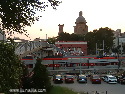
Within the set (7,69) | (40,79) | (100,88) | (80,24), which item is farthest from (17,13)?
(80,24)

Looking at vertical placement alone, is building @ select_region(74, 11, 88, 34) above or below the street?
above

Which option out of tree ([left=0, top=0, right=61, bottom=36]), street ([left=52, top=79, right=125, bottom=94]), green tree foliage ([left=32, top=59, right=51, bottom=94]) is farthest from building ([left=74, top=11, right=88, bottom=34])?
tree ([left=0, top=0, right=61, bottom=36])

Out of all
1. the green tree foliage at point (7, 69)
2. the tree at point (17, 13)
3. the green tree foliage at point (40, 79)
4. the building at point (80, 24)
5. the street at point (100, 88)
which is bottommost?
Answer: the street at point (100, 88)

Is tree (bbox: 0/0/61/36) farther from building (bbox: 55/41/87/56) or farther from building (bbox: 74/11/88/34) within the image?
building (bbox: 74/11/88/34)

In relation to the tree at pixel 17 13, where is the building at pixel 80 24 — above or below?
above

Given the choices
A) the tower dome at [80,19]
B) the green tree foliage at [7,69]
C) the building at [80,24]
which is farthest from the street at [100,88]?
the tower dome at [80,19]

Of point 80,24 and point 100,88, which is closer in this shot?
point 100,88

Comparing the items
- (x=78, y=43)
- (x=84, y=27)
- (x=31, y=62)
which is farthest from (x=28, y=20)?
(x=84, y=27)

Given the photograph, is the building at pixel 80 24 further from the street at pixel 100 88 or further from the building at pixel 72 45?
the street at pixel 100 88

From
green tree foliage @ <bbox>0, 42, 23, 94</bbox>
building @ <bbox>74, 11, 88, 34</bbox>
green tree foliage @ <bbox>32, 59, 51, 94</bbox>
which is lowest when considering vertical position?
green tree foliage @ <bbox>32, 59, 51, 94</bbox>

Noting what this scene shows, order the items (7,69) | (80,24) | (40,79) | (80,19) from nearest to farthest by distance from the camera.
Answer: (7,69) → (40,79) → (80,24) → (80,19)

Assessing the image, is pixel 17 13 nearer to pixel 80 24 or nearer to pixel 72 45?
pixel 72 45

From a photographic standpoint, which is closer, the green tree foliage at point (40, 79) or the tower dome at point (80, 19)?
the green tree foliage at point (40, 79)

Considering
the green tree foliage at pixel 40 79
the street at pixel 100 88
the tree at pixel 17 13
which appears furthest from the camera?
the street at pixel 100 88
